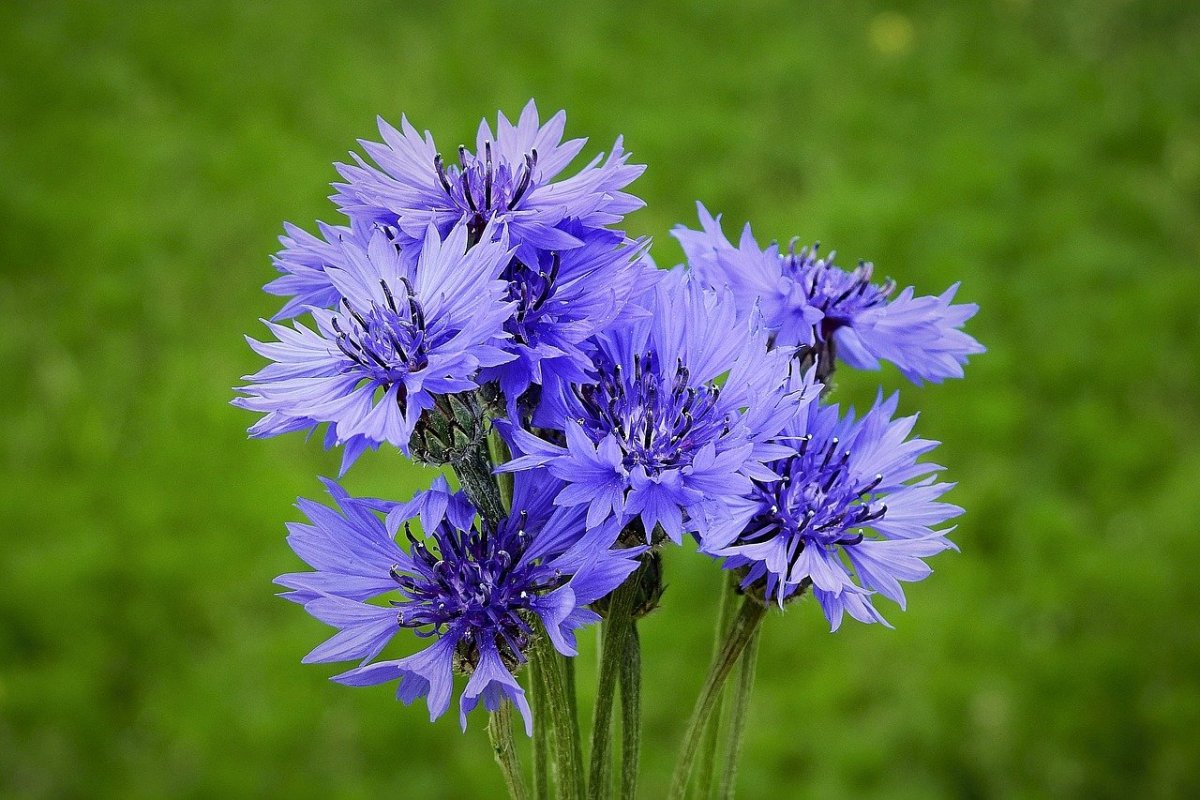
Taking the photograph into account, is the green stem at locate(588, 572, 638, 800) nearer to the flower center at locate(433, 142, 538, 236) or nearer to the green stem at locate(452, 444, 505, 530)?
the green stem at locate(452, 444, 505, 530)

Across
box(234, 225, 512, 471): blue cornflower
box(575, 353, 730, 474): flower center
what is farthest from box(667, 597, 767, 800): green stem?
box(234, 225, 512, 471): blue cornflower

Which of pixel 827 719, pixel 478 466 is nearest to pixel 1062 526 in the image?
pixel 827 719

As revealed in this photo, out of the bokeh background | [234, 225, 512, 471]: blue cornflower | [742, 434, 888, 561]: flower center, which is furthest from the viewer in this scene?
the bokeh background

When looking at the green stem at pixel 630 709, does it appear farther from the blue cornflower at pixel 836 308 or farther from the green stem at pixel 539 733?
the blue cornflower at pixel 836 308

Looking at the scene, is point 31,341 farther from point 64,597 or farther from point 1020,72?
point 1020,72

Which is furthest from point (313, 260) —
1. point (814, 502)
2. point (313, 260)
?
point (814, 502)

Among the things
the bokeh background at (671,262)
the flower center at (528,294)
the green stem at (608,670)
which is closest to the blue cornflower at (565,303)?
the flower center at (528,294)
